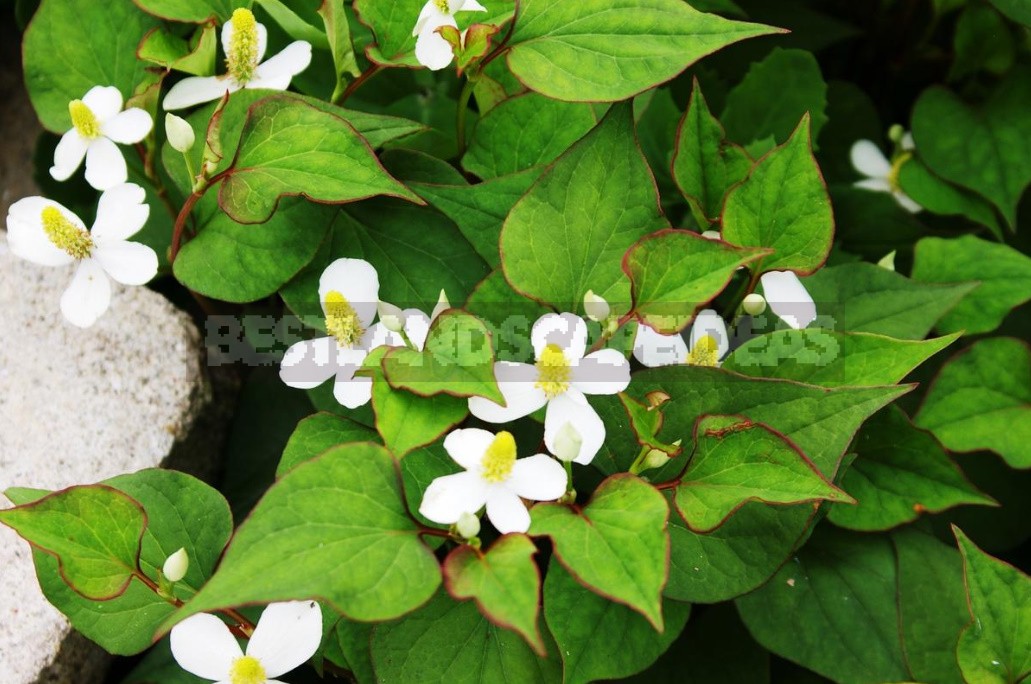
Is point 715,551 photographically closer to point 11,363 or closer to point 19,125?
point 11,363

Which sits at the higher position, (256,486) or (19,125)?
(19,125)

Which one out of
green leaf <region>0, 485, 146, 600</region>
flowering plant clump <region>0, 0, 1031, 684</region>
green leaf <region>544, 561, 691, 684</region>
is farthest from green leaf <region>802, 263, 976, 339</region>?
green leaf <region>0, 485, 146, 600</region>

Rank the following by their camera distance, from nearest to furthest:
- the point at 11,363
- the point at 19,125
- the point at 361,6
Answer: the point at 361,6 < the point at 11,363 < the point at 19,125

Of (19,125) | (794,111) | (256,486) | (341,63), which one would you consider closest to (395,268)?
(341,63)

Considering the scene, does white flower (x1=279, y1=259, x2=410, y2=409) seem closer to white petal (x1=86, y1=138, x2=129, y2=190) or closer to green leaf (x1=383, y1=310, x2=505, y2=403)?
green leaf (x1=383, y1=310, x2=505, y2=403)

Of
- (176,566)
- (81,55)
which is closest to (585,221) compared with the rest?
(176,566)

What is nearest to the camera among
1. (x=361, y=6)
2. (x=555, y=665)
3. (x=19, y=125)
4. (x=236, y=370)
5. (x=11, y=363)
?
(x=555, y=665)

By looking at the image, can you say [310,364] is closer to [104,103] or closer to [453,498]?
[453,498]

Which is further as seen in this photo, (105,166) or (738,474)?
(105,166)
